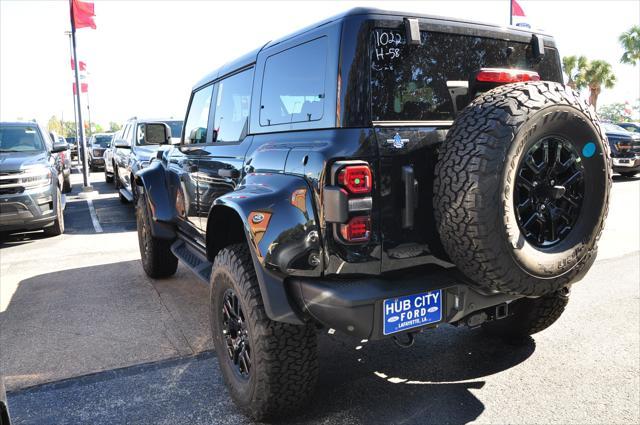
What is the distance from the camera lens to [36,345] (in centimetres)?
359

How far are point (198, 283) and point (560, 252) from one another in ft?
12.2

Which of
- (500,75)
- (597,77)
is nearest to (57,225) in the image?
(500,75)

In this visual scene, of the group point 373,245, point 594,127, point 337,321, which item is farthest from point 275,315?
point 594,127

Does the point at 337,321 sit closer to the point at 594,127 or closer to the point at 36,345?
the point at 594,127

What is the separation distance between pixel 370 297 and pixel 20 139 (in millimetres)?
7545

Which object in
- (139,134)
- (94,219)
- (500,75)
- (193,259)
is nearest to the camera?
(500,75)

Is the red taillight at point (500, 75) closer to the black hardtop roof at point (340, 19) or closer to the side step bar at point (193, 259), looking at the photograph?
the black hardtop roof at point (340, 19)

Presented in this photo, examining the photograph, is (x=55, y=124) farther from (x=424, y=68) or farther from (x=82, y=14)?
(x=424, y=68)

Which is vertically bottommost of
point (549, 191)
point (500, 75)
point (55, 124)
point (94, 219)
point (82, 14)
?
point (94, 219)

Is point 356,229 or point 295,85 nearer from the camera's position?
point 356,229

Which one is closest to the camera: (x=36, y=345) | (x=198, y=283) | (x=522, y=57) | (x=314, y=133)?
(x=314, y=133)

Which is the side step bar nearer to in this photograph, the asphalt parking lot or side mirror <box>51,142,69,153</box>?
the asphalt parking lot

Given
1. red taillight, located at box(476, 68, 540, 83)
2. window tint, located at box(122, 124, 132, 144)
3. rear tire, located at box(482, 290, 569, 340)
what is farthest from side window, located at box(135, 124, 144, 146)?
red taillight, located at box(476, 68, 540, 83)

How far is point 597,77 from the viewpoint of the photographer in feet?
113
